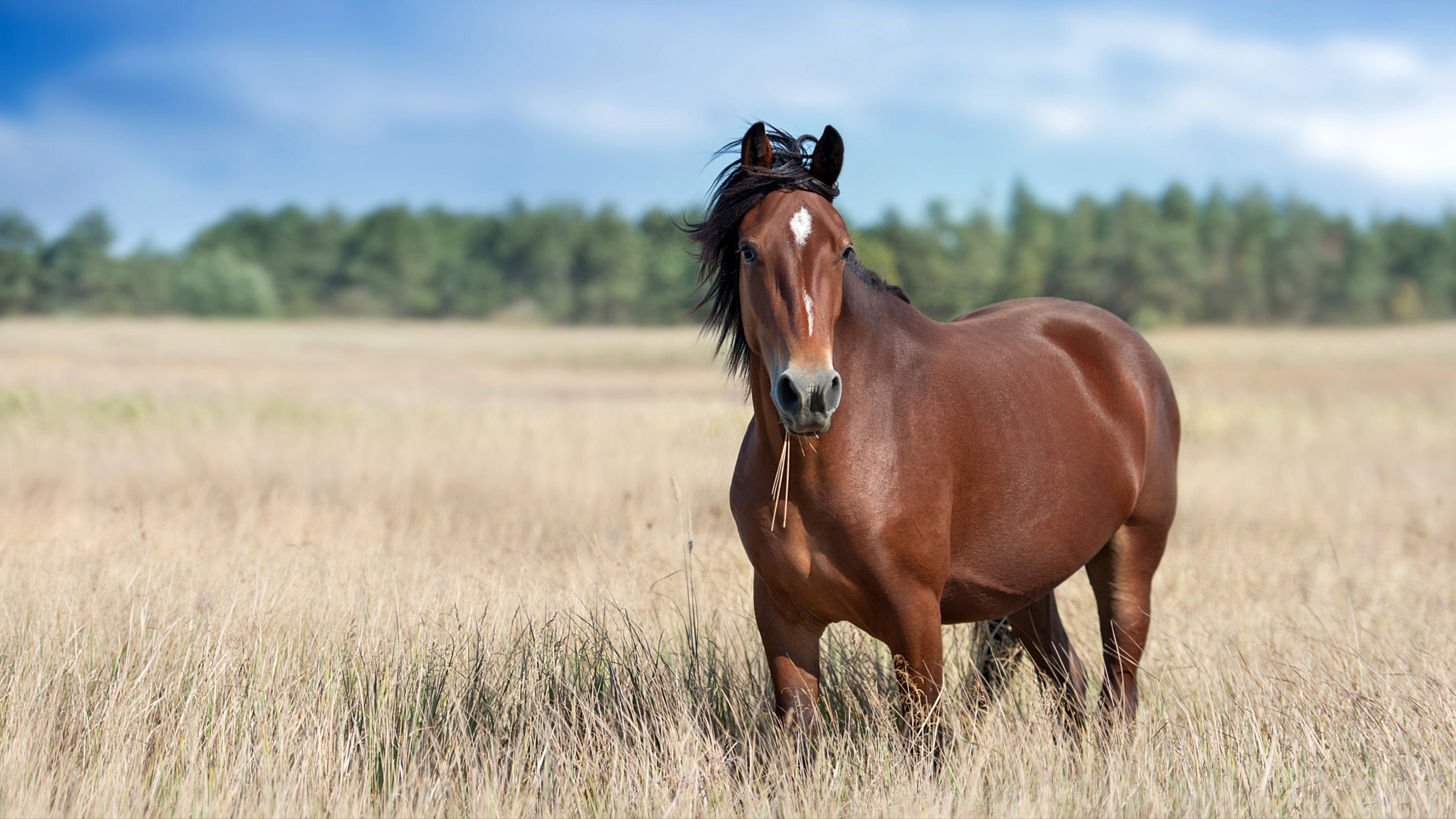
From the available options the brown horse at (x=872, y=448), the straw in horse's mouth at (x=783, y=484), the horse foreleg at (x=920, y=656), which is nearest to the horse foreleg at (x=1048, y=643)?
the brown horse at (x=872, y=448)

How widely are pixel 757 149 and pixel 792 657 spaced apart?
162cm

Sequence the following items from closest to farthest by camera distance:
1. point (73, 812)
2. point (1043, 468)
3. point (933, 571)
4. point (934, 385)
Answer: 1. point (73, 812)
2. point (933, 571)
3. point (934, 385)
4. point (1043, 468)

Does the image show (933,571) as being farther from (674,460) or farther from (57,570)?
(674,460)

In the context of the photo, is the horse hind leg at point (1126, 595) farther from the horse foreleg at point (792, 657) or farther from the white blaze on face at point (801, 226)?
the white blaze on face at point (801, 226)

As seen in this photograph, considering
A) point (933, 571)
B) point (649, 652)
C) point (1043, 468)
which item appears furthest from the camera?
point (649, 652)

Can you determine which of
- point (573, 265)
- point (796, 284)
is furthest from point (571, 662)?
point (573, 265)

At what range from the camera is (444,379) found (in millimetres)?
24438

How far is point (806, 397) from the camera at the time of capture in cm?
234

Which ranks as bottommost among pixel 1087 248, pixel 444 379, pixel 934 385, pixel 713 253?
pixel 444 379

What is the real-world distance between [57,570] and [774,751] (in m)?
3.63

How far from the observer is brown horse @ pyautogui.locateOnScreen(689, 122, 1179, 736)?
8.62 ft

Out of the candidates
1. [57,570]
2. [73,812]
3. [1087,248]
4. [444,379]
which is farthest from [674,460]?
[1087,248]

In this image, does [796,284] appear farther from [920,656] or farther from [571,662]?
[571,662]

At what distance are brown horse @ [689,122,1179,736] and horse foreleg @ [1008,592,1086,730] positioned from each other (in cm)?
23
